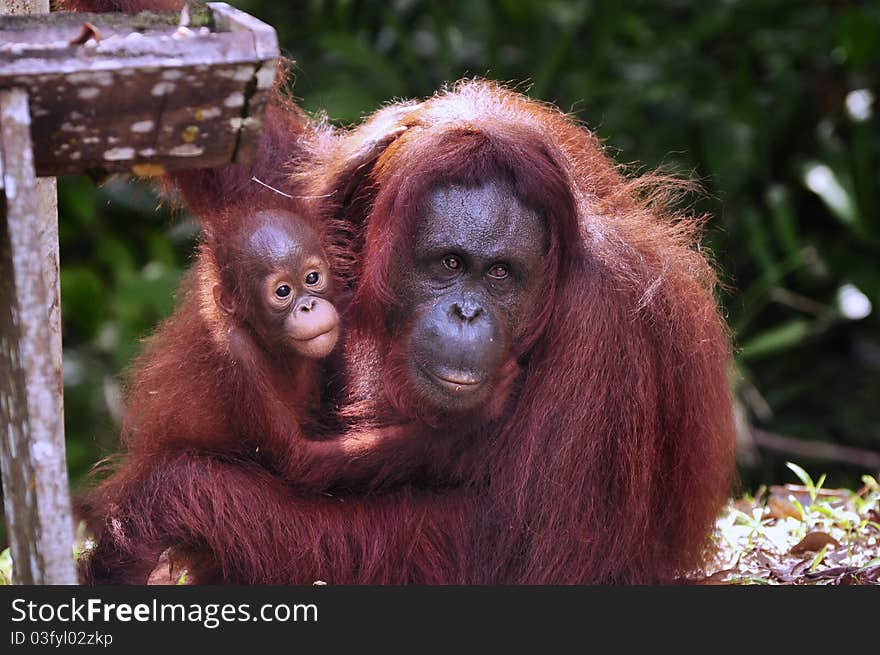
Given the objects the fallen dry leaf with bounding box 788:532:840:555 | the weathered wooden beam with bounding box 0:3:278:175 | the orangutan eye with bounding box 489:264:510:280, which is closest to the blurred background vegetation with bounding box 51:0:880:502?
the fallen dry leaf with bounding box 788:532:840:555

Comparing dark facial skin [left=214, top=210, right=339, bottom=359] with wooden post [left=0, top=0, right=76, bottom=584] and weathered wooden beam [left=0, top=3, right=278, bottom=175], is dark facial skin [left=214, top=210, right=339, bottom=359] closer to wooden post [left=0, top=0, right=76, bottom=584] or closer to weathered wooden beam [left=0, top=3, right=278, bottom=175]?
weathered wooden beam [left=0, top=3, right=278, bottom=175]

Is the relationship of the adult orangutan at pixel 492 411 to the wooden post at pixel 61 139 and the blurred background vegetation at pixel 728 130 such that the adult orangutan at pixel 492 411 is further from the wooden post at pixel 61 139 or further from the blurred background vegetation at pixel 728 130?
the blurred background vegetation at pixel 728 130

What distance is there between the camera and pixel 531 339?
11.1ft

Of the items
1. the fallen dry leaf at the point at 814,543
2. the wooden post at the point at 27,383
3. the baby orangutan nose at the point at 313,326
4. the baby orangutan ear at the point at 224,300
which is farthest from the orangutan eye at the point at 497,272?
the fallen dry leaf at the point at 814,543

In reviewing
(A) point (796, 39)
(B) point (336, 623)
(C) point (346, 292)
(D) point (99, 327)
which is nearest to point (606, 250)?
(C) point (346, 292)

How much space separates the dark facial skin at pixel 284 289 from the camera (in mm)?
3465

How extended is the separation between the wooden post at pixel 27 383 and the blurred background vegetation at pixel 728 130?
13.5 feet

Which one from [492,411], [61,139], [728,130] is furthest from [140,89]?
[728,130]

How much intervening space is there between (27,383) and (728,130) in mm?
5480

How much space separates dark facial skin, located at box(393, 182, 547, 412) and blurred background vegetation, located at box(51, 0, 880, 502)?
10.8 feet

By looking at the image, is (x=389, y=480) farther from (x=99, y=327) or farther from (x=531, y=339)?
(x=99, y=327)

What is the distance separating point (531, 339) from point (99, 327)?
376cm

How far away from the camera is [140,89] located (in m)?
2.46

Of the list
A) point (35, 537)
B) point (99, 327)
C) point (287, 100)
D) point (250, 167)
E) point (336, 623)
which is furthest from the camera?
point (99, 327)
